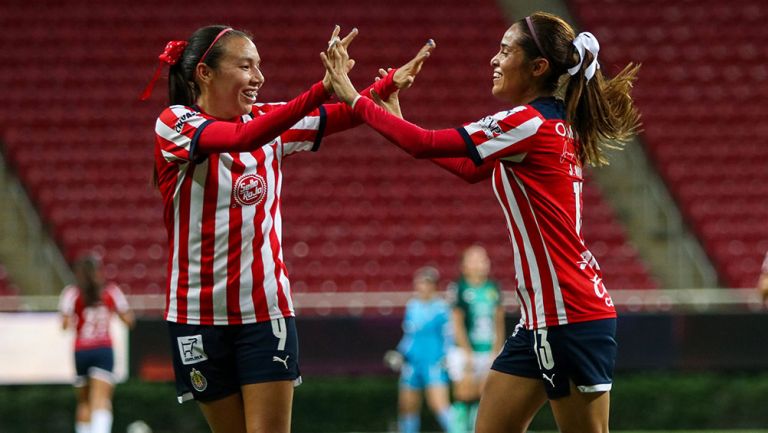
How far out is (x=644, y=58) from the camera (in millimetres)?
17391

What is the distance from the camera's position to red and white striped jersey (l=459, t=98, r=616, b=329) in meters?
4.73

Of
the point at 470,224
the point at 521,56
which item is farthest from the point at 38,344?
the point at 521,56

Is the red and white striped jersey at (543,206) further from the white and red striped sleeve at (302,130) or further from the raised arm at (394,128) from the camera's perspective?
the white and red striped sleeve at (302,130)

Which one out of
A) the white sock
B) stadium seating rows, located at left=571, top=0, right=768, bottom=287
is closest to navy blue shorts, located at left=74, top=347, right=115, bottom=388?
the white sock

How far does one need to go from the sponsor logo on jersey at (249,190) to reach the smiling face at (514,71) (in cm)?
102

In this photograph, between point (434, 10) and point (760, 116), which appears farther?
point (434, 10)

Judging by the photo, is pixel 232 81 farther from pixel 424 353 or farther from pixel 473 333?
pixel 424 353

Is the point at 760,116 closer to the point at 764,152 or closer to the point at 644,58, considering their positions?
the point at 764,152

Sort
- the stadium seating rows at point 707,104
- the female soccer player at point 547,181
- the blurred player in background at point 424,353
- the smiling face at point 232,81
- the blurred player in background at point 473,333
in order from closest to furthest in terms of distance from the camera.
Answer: the female soccer player at point 547,181, the smiling face at point 232,81, the blurred player in background at point 473,333, the blurred player in background at point 424,353, the stadium seating rows at point 707,104

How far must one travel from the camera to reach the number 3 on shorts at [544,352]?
15.8 ft

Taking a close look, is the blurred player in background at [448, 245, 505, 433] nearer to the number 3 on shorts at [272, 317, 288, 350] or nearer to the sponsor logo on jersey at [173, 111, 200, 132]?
the number 3 on shorts at [272, 317, 288, 350]

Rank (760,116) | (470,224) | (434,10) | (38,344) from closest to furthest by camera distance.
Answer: (38,344) → (470,224) → (760,116) → (434,10)

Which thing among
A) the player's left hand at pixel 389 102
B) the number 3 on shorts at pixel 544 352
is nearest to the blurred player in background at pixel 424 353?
the player's left hand at pixel 389 102

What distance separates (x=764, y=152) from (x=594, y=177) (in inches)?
89.1
